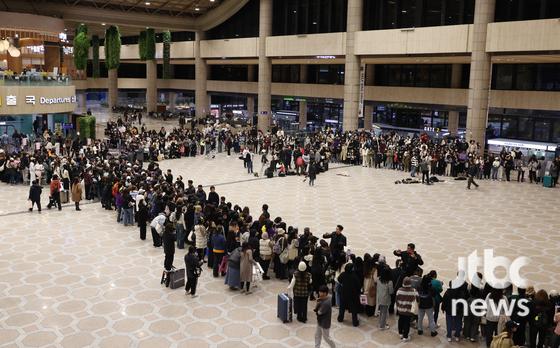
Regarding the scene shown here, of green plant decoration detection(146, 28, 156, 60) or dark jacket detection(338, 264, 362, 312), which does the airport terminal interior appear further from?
green plant decoration detection(146, 28, 156, 60)

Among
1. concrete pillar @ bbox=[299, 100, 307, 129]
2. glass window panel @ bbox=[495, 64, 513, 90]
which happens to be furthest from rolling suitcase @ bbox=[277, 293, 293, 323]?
concrete pillar @ bbox=[299, 100, 307, 129]

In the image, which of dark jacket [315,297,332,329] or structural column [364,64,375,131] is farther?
structural column [364,64,375,131]

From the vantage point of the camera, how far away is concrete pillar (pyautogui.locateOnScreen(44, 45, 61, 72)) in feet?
127

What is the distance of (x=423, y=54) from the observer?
1176 inches

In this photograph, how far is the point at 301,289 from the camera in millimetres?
9414

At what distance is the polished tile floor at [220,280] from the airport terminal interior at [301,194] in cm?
6

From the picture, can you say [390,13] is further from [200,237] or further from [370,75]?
[200,237]

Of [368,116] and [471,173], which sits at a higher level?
[368,116]

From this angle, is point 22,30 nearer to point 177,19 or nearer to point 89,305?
point 177,19

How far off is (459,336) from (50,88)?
86.4ft

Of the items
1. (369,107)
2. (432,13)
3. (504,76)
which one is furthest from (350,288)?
(369,107)
